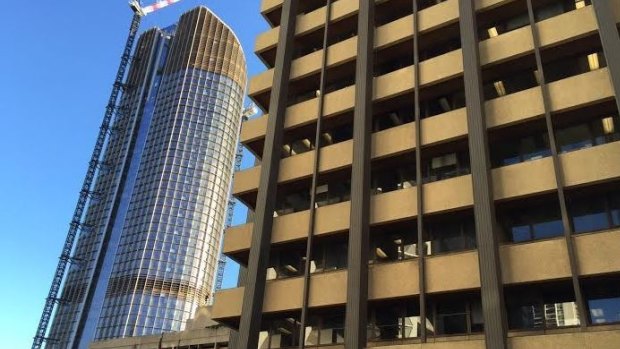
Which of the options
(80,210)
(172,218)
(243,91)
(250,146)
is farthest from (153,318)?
(250,146)

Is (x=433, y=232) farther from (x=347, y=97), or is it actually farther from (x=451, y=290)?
(x=347, y=97)

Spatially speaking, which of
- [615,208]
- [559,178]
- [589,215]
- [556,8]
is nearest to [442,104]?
[556,8]

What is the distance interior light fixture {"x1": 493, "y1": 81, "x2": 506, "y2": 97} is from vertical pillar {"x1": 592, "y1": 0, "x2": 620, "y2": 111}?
554cm

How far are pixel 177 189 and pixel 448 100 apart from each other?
12471cm

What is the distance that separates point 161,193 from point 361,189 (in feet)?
412

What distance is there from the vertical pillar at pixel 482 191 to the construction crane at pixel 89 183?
485 feet

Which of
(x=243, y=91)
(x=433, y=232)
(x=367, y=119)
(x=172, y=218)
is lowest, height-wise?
(x=433, y=232)

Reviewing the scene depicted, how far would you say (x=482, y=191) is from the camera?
85.9ft

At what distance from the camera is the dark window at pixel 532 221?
85.6ft

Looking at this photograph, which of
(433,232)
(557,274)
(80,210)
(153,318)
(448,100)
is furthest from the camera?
(80,210)

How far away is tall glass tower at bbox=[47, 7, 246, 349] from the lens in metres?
140

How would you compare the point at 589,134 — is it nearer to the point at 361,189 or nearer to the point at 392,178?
the point at 392,178

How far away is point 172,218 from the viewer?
147 metres

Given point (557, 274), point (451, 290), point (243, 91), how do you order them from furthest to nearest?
point (243, 91) < point (451, 290) < point (557, 274)
